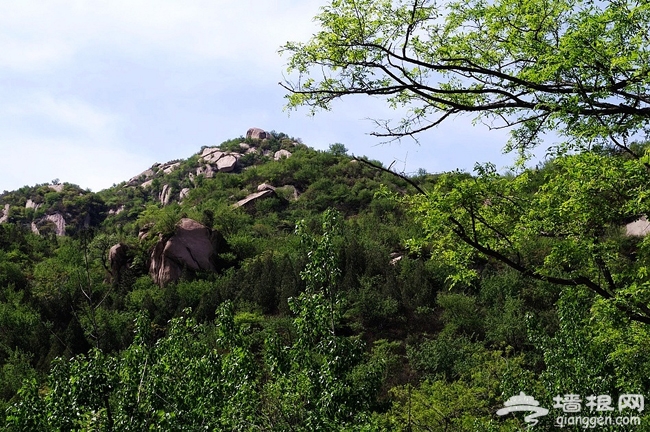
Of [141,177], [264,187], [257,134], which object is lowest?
[264,187]

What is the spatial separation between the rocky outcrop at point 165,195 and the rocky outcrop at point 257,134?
23.3 m

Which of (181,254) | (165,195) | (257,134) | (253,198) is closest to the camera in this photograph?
(181,254)

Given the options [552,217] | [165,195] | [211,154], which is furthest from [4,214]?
[552,217]

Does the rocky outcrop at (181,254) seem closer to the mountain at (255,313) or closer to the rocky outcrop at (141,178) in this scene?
the mountain at (255,313)

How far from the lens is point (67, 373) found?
25.6 ft

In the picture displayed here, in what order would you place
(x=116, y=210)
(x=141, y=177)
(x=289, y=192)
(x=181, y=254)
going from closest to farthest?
1. (x=181, y=254)
2. (x=289, y=192)
3. (x=116, y=210)
4. (x=141, y=177)

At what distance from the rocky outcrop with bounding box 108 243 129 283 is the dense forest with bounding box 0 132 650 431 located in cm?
19

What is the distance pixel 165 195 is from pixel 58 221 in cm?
1663

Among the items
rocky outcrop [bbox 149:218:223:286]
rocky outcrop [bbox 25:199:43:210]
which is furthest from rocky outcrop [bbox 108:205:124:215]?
rocky outcrop [bbox 149:218:223:286]

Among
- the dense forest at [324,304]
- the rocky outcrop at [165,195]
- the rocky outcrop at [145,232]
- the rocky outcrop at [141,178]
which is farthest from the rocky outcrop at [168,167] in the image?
the rocky outcrop at [145,232]

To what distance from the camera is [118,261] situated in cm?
4578

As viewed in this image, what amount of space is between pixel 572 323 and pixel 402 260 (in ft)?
115

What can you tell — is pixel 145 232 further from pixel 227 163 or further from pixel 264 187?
pixel 227 163

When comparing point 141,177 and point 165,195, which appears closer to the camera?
point 165,195
